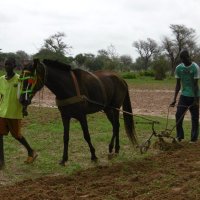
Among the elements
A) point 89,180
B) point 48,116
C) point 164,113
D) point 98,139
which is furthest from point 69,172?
point 164,113

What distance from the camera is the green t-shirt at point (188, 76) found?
8.52 metres

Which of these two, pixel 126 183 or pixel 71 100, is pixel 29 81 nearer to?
pixel 71 100

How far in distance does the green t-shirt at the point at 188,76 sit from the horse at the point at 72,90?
4.65 feet

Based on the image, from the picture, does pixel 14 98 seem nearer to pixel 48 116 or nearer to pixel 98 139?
pixel 98 139

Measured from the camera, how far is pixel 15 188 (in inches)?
224

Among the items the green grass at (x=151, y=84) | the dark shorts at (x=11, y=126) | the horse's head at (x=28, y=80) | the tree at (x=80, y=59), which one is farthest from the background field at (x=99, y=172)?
the tree at (x=80, y=59)

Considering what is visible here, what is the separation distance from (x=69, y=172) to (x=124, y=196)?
76.7 inches

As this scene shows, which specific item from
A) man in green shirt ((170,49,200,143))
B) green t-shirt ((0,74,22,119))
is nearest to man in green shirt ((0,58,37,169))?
green t-shirt ((0,74,22,119))

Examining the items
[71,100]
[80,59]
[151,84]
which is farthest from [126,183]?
[80,59]

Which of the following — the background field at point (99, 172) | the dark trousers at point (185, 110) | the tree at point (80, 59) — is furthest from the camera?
the tree at point (80, 59)

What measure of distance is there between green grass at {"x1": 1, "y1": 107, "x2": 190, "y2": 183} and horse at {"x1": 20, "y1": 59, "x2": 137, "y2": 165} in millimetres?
300

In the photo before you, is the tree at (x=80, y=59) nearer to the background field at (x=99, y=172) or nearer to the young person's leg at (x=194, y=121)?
the background field at (x=99, y=172)

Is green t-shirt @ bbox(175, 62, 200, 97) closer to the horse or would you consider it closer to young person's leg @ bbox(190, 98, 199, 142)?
young person's leg @ bbox(190, 98, 199, 142)

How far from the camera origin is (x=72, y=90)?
7020mm
